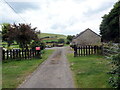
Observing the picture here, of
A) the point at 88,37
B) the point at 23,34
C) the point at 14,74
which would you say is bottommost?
the point at 14,74

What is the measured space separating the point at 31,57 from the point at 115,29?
90.7ft

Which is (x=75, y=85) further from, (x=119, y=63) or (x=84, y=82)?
(x=119, y=63)

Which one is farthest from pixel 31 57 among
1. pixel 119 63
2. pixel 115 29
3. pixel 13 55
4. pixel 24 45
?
pixel 115 29

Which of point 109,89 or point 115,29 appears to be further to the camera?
point 115,29

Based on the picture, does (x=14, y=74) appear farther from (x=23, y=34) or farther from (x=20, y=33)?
(x=23, y=34)

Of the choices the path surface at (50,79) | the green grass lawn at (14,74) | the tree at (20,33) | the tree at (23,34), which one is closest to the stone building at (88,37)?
the tree at (23,34)

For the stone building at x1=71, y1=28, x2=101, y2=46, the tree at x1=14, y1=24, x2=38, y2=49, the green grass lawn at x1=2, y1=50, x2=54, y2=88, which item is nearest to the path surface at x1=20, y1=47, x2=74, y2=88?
the green grass lawn at x1=2, y1=50, x2=54, y2=88

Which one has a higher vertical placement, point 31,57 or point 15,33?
point 15,33

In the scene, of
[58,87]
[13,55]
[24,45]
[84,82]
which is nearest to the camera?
[58,87]

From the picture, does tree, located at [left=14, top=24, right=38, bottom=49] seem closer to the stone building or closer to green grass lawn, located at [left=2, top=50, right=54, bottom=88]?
green grass lawn, located at [left=2, top=50, right=54, bottom=88]

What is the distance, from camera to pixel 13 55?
15.3 meters

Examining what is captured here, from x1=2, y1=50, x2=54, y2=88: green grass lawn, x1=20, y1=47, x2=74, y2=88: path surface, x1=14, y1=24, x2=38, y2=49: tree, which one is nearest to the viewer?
x1=20, y1=47, x2=74, y2=88: path surface

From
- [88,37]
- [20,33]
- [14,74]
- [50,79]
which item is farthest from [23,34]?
[88,37]

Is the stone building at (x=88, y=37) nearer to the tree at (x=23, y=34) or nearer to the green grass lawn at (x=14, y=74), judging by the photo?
the tree at (x=23, y=34)
